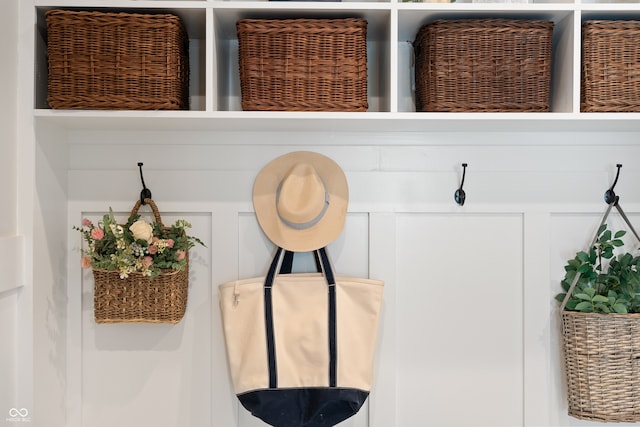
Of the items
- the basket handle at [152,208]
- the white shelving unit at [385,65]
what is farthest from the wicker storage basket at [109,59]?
the basket handle at [152,208]

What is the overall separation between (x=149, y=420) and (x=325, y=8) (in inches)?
45.5

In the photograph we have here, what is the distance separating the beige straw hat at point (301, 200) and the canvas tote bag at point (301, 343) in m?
0.08

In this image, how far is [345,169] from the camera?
163 centimetres

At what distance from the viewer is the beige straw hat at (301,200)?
5.06ft

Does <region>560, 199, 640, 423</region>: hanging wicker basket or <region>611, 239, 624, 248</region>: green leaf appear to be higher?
<region>611, 239, 624, 248</region>: green leaf

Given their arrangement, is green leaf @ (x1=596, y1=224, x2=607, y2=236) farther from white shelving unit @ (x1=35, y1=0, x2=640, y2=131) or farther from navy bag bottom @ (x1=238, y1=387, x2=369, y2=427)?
navy bag bottom @ (x1=238, y1=387, x2=369, y2=427)

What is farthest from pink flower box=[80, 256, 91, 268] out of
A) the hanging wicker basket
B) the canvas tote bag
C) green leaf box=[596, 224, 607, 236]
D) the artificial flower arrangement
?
green leaf box=[596, 224, 607, 236]

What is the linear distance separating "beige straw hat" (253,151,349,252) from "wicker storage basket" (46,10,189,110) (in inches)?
14.7

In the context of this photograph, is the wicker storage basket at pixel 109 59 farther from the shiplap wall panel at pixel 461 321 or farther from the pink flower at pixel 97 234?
the shiplap wall panel at pixel 461 321

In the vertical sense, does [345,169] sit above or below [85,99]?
below

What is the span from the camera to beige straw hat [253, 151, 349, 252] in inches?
60.7

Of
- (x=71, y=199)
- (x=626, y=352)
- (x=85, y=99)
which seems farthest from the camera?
(x=71, y=199)

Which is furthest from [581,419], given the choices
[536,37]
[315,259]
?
[536,37]

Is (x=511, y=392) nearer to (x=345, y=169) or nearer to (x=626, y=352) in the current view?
(x=626, y=352)
